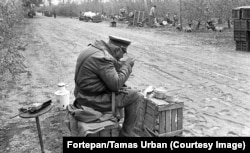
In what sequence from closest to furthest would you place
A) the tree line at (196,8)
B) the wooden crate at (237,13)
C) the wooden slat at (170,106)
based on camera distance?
the wooden slat at (170,106), the wooden crate at (237,13), the tree line at (196,8)

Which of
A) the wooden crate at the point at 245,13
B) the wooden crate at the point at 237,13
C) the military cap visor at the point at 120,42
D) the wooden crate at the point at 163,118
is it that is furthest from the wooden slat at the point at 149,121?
the wooden crate at the point at 237,13

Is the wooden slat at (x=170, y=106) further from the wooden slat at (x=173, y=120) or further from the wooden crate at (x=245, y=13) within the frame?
the wooden crate at (x=245, y=13)

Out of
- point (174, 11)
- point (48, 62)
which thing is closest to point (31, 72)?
point (48, 62)

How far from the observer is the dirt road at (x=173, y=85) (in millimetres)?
4758

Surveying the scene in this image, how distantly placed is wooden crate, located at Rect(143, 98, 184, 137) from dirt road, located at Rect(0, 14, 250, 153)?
1.32 feet

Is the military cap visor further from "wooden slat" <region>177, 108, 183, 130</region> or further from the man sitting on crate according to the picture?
"wooden slat" <region>177, 108, 183, 130</region>

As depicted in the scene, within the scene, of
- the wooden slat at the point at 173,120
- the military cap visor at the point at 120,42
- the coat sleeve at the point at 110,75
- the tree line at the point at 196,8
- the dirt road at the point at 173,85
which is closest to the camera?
the coat sleeve at the point at 110,75

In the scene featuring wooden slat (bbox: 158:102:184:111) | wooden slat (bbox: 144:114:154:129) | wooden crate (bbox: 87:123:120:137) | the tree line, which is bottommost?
wooden slat (bbox: 144:114:154:129)

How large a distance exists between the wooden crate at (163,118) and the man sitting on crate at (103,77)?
421mm

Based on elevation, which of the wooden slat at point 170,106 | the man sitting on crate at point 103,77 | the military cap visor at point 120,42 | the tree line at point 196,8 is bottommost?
the wooden slat at point 170,106

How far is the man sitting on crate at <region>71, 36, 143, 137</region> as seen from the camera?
356 centimetres

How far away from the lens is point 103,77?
3.57 metres

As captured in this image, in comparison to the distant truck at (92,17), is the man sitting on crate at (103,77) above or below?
below

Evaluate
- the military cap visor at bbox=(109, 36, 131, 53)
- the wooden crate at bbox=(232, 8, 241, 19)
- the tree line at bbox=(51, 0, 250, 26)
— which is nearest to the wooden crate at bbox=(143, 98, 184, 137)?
the military cap visor at bbox=(109, 36, 131, 53)
